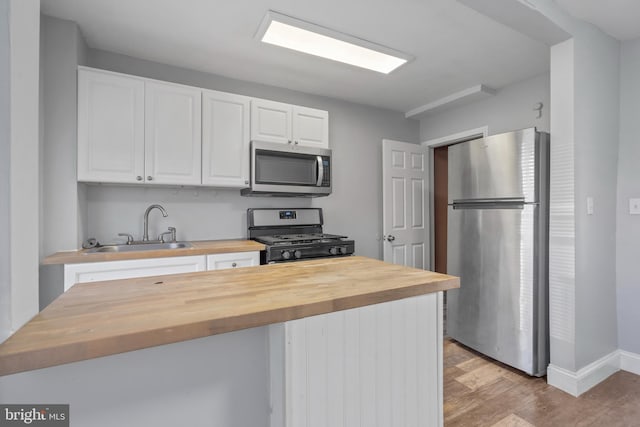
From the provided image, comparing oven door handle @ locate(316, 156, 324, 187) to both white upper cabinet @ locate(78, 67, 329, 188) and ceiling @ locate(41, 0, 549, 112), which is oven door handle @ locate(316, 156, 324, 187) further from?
ceiling @ locate(41, 0, 549, 112)

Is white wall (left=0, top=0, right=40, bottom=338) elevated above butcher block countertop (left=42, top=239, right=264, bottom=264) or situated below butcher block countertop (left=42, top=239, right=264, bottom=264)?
above

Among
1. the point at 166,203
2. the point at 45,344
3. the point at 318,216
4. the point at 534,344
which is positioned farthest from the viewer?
the point at 318,216

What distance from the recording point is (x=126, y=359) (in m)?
0.81

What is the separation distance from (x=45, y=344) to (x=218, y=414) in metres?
0.53

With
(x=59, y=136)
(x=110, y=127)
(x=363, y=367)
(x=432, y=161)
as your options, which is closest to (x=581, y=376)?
(x=363, y=367)

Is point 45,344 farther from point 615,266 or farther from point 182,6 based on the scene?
point 615,266

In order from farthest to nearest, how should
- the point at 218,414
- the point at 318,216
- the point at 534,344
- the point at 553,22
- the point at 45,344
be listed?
the point at 318,216, the point at 534,344, the point at 553,22, the point at 218,414, the point at 45,344

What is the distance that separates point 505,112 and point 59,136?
12.8ft

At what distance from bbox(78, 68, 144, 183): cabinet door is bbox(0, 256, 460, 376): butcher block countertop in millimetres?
1481

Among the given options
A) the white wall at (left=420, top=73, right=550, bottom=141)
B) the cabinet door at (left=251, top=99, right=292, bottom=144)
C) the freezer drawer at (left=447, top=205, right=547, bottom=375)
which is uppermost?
the white wall at (left=420, top=73, right=550, bottom=141)

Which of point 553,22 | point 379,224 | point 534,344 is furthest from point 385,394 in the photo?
point 379,224

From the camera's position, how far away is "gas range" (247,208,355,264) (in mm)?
2512

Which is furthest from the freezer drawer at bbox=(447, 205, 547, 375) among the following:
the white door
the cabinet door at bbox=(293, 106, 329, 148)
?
the cabinet door at bbox=(293, 106, 329, 148)

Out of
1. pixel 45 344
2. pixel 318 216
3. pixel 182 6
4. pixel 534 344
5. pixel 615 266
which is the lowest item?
pixel 534 344
